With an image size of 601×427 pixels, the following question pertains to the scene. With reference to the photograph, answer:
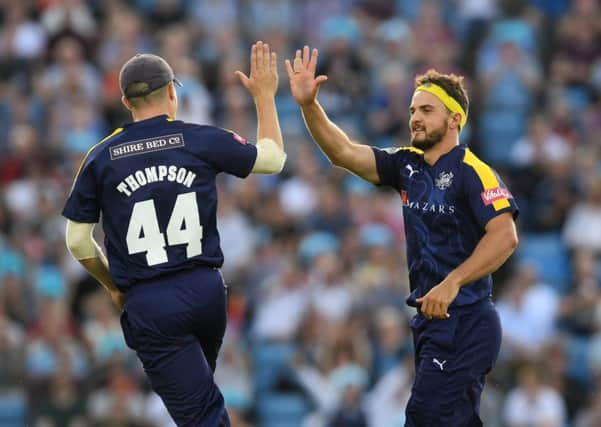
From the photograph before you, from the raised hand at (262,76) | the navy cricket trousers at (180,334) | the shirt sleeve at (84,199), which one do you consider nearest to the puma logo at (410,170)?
the raised hand at (262,76)

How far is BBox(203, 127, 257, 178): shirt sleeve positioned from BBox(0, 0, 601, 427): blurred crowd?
5.57 metres

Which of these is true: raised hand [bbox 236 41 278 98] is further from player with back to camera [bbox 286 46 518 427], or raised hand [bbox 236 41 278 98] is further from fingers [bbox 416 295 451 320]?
fingers [bbox 416 295 451 320]

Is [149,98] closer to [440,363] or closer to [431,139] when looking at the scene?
[431,139]

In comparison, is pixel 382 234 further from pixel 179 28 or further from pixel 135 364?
pixel 179 28

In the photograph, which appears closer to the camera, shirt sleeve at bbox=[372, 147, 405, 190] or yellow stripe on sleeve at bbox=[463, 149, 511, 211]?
yellow stripe on sleeve at bbox=[463, 149, 511, 211]

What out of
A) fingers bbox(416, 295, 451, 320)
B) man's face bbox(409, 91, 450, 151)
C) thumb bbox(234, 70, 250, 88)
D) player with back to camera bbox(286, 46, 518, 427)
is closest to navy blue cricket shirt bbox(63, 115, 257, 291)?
thumb bbox(234, 70, 250, 88)

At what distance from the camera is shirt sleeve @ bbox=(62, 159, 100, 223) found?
24.8 ft

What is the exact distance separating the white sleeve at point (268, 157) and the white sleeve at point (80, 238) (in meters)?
0.97

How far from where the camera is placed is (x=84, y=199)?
759 cm

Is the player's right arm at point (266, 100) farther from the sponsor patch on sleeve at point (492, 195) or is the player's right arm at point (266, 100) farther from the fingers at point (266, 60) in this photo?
the sponsor patch on sleeve at point (492, 195)

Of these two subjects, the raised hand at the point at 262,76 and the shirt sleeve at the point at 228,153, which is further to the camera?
the raised hand at the point at 262,76

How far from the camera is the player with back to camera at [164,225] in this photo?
24.5 ft

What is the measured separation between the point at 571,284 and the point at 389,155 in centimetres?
779

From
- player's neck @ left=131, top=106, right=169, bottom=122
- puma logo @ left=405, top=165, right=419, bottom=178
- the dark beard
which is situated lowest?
puma logo @ left=405, top=165, right=419, bottom=178
